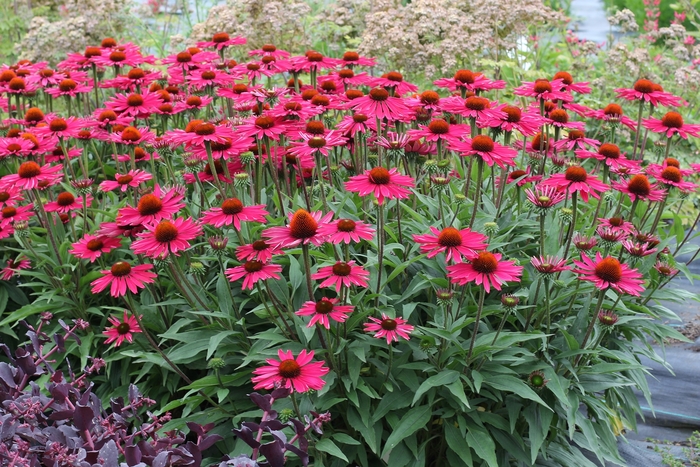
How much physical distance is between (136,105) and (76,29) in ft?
7.64

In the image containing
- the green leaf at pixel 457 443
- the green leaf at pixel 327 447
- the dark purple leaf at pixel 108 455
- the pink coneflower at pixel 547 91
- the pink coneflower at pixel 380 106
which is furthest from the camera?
the pink coneflower at pixel 547 91

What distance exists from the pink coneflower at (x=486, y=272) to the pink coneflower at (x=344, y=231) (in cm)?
29

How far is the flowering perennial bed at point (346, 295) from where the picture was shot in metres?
1.98

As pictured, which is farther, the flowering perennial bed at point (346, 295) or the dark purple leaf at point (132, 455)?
the flowering perennial bed at point (346, 295)

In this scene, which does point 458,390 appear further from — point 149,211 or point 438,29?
point 438,29

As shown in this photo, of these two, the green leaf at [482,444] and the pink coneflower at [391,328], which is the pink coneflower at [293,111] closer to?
the pink coneflower at [391,328]

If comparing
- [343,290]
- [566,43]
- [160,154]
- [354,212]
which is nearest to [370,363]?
[343,290]

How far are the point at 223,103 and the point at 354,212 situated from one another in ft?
4.29

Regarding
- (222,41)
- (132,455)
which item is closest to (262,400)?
(132,455)

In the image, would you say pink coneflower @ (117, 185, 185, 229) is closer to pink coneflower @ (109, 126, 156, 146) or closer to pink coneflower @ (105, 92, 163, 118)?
pink coneflower @ (109, 126, 156, 146)

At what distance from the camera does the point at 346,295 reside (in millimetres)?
2184

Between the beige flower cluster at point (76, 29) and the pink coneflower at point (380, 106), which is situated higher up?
the pink coneflower at point (380, 106)

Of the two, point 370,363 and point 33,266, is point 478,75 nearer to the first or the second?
point 370,363

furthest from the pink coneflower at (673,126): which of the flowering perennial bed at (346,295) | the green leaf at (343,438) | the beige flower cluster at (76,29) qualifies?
the beige flower cluster at (76,29)
